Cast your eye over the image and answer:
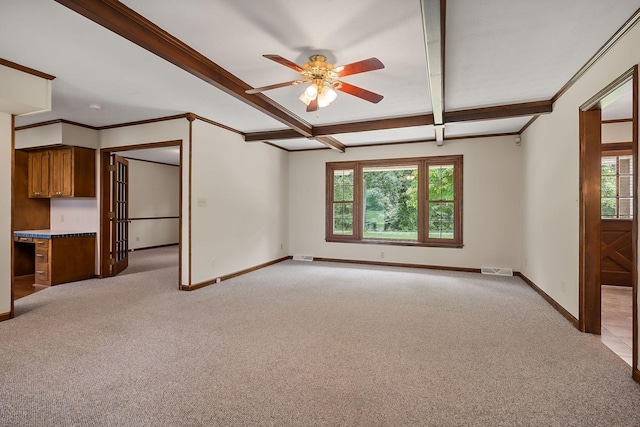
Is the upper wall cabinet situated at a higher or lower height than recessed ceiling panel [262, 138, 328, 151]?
lower

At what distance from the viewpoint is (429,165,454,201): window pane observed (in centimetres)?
620

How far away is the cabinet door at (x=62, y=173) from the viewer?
5098 mm

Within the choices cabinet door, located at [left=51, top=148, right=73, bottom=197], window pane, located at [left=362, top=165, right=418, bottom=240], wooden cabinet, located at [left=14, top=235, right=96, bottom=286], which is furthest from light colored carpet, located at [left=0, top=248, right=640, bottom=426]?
window pane, located at [left=362, top=165, right=418, bottom=240]

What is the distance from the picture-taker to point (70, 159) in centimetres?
510

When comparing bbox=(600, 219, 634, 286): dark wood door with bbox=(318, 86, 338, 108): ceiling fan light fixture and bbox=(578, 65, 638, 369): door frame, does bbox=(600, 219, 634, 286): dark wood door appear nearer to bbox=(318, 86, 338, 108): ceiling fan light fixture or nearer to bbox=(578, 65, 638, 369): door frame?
bbox=(578, 65, 638, 369): door frame

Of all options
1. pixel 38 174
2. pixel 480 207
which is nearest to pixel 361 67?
pixel 480 207

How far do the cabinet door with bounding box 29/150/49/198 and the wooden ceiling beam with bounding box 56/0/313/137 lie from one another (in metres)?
4.27

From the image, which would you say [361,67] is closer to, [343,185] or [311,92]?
[311,92]

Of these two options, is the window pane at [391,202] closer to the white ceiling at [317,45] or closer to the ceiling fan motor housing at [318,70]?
the white ceiling at [317,45]

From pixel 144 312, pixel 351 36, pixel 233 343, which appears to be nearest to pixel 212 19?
pixel 351 36

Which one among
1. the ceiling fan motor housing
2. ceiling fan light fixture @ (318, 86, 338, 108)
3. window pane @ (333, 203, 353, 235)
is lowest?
window pane @ (333, 203, 353, 235)

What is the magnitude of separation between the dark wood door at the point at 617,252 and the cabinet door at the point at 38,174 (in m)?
9.34

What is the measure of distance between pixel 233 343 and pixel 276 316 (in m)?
0.77

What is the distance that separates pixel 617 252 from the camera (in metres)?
4.96
